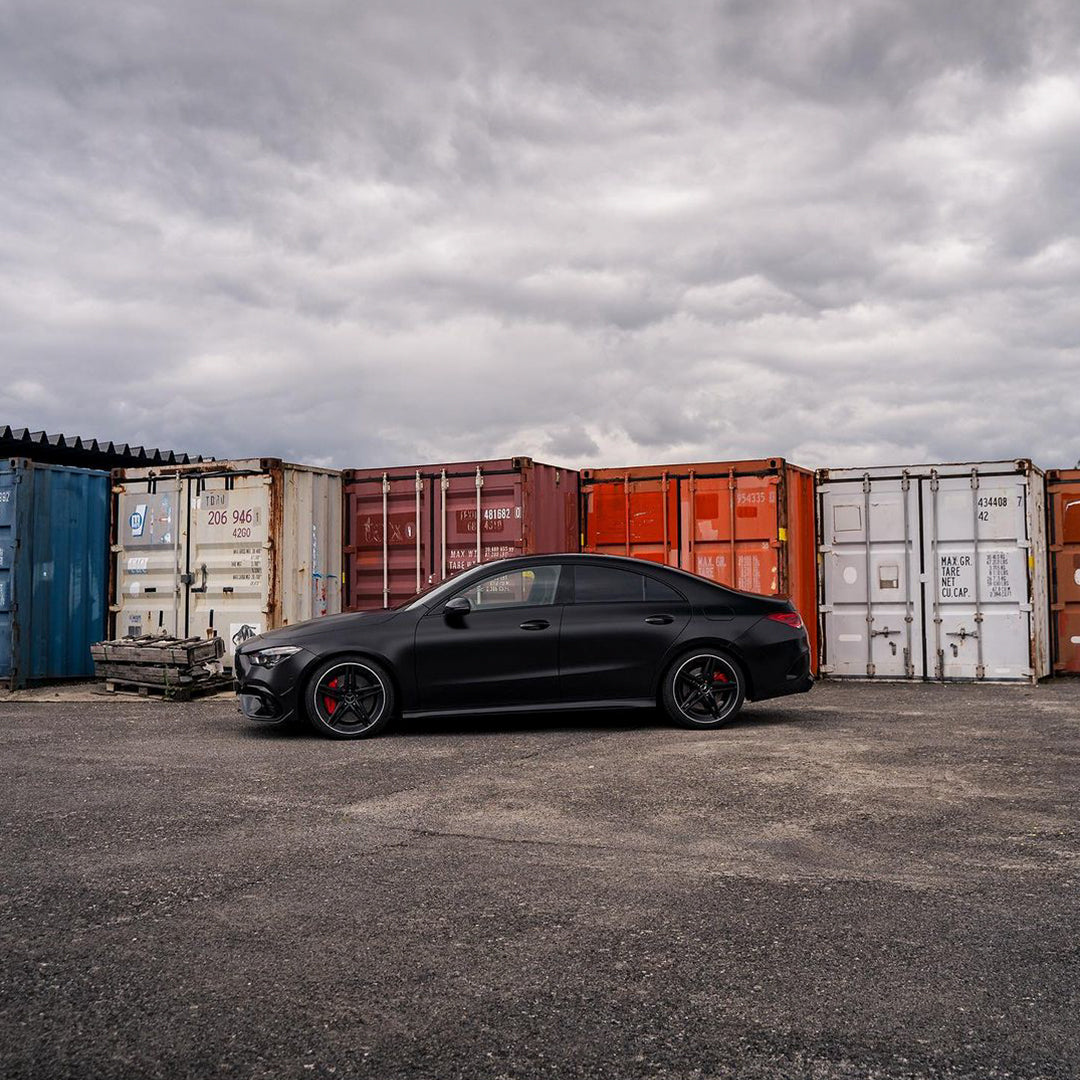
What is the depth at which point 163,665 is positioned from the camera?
1226 cm

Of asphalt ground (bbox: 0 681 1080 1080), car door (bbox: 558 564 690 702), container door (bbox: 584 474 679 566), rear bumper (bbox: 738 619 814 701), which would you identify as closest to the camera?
asphalt ground (bbox: 0 681 1080 1080)

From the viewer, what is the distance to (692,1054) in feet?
9.61

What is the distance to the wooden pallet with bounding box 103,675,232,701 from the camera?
12148 millimetres

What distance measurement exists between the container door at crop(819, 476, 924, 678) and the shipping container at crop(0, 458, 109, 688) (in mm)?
9274

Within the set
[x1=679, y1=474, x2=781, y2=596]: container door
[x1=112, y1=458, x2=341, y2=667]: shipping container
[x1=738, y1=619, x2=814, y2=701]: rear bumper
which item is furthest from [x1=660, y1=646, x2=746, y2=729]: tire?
[x1=112, y1=458, x2=341, y2=667]: shipping container

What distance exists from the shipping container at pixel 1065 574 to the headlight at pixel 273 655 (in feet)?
32.8

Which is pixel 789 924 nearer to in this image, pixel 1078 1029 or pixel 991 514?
pixel 1078 1029

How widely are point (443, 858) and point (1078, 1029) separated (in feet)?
8.67

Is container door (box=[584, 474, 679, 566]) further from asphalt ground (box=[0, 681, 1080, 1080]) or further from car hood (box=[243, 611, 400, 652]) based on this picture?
asphalt ground (box=[0, 681, 1080, 1080])

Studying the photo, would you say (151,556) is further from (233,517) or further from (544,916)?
(544,916)

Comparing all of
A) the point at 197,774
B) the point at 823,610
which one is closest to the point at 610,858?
the point at 197,774

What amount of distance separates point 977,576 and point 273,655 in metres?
8.55

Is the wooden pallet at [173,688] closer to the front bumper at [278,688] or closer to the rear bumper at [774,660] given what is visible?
the front bumper at [278,688]

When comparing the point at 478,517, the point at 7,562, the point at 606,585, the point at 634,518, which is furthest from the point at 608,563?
the point at 7,562
